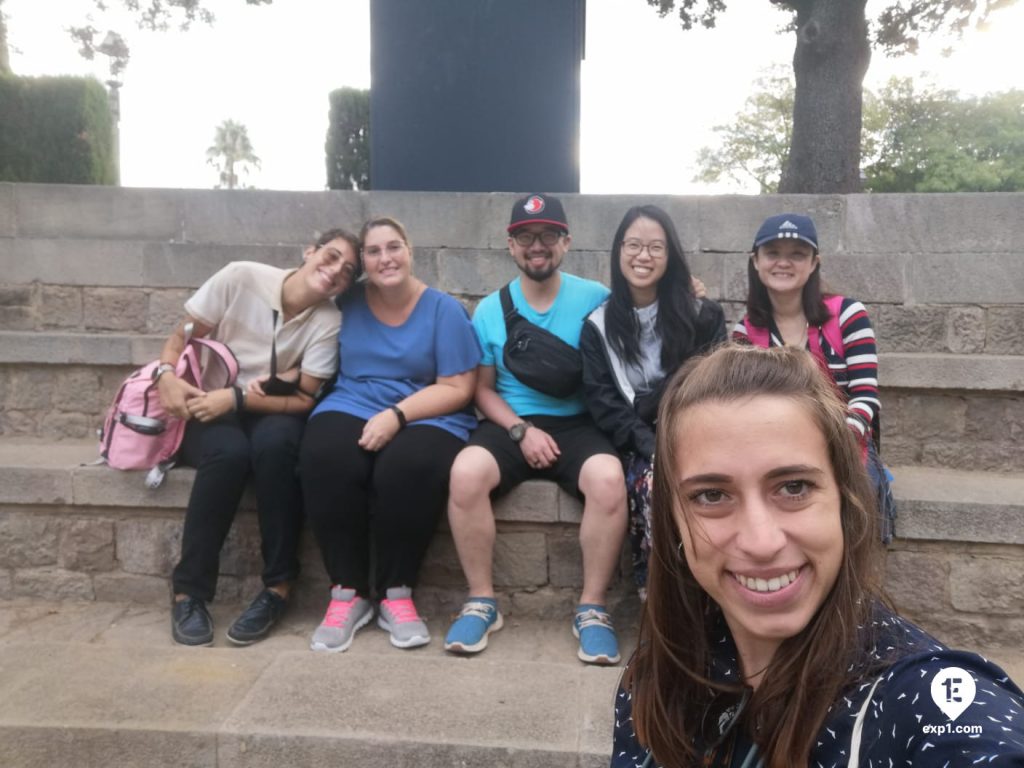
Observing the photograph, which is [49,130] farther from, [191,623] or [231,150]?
[231,150]

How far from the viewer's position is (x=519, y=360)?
3.42 metres

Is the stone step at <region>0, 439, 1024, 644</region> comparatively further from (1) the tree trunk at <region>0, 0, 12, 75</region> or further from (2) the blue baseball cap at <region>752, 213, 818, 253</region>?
(1) the tree trunk at <region>0, 0, 12, 75</region>

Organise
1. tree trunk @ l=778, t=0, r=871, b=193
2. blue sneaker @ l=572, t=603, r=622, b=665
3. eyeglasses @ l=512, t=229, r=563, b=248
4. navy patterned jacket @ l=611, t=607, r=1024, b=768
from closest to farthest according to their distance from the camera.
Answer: navy patterned jacket @ l=611, t=607, r=1024, b=768, blue sneaker @ l=572, t=603, r=622, b=665, eyeglasses @ l=512, t=229, r=563, b=248, tree trunk @ l=778, t=0, r=871, b=193

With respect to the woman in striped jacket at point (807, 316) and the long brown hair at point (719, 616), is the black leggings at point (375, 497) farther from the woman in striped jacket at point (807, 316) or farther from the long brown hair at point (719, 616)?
the long brown hair at point (719, 616)

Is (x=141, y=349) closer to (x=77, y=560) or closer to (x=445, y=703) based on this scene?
(x=77, y=560)

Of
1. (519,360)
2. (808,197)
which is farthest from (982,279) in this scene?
(519,360)

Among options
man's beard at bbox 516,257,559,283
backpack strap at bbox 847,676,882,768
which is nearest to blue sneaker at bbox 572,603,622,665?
man's beard at bbox 516,257,559,283

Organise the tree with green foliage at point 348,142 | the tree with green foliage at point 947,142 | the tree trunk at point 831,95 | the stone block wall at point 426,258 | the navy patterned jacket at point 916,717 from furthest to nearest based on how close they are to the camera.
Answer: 1. the tree with green foliage at point 947,142
2. the tree with green foliage at point 348,142
3. the tree trunk at point 831,95
4. the stone block wall at point 426,258
5. the navy patterned jacket at point 916,717

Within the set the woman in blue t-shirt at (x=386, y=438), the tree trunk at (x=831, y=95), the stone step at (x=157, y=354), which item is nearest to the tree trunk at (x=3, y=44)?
the stone step at (x=157, y=354)

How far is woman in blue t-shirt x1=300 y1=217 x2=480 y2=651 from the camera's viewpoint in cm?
313

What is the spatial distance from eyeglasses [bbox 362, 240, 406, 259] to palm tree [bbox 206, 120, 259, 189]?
5887 cm

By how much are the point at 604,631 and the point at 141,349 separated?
273 centimetres

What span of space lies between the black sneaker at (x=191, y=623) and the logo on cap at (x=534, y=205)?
1967 mm

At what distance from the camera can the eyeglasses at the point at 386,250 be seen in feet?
11.1
